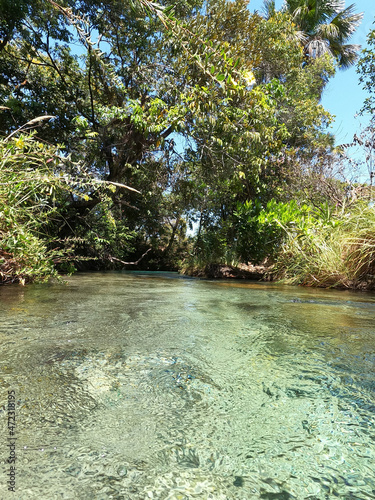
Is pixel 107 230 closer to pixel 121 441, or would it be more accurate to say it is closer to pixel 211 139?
pixel 211 139

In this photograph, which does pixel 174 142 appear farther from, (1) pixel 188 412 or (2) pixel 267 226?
(1) pixel 188 412

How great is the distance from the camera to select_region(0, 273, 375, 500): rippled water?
63 centimetres

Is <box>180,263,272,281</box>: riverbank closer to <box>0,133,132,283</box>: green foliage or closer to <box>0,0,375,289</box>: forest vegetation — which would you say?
<box>0,0,375,289</box>: forest vegetation

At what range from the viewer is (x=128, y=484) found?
2.02 feet

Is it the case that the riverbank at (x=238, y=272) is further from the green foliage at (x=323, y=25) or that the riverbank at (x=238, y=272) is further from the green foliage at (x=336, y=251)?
the green foliage at (x=323, y=25)

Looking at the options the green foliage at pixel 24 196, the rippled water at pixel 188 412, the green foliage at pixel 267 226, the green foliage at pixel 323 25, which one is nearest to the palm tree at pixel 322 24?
the green foliage at pixel 323 25

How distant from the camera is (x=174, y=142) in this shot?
7.87 metres

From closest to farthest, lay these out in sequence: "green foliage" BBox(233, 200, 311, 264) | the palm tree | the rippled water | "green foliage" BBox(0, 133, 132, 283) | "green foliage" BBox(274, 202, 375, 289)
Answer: the rippled water → "green foliage" BBox(0, 133, 132, 283) → "green foliage" BBox(274, 202, 375, 289) → "green foliage" BBox(233, 200, 311, 264) → the palm tree

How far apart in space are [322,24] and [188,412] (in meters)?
19.3

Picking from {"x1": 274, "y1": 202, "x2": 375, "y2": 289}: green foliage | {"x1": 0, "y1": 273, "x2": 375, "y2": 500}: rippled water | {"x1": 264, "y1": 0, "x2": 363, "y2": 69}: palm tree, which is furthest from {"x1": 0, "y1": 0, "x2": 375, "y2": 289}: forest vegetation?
{"x1": 264, "y1": 0, "x2": 363, "y2": 69}: palm tree

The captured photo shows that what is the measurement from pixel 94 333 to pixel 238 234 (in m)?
6.57

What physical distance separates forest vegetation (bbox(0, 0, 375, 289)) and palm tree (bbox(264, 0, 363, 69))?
5136 mm

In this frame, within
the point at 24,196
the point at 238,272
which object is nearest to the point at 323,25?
the point at 238,272

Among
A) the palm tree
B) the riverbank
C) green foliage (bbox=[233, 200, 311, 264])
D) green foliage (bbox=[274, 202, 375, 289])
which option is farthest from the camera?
the palm tree
